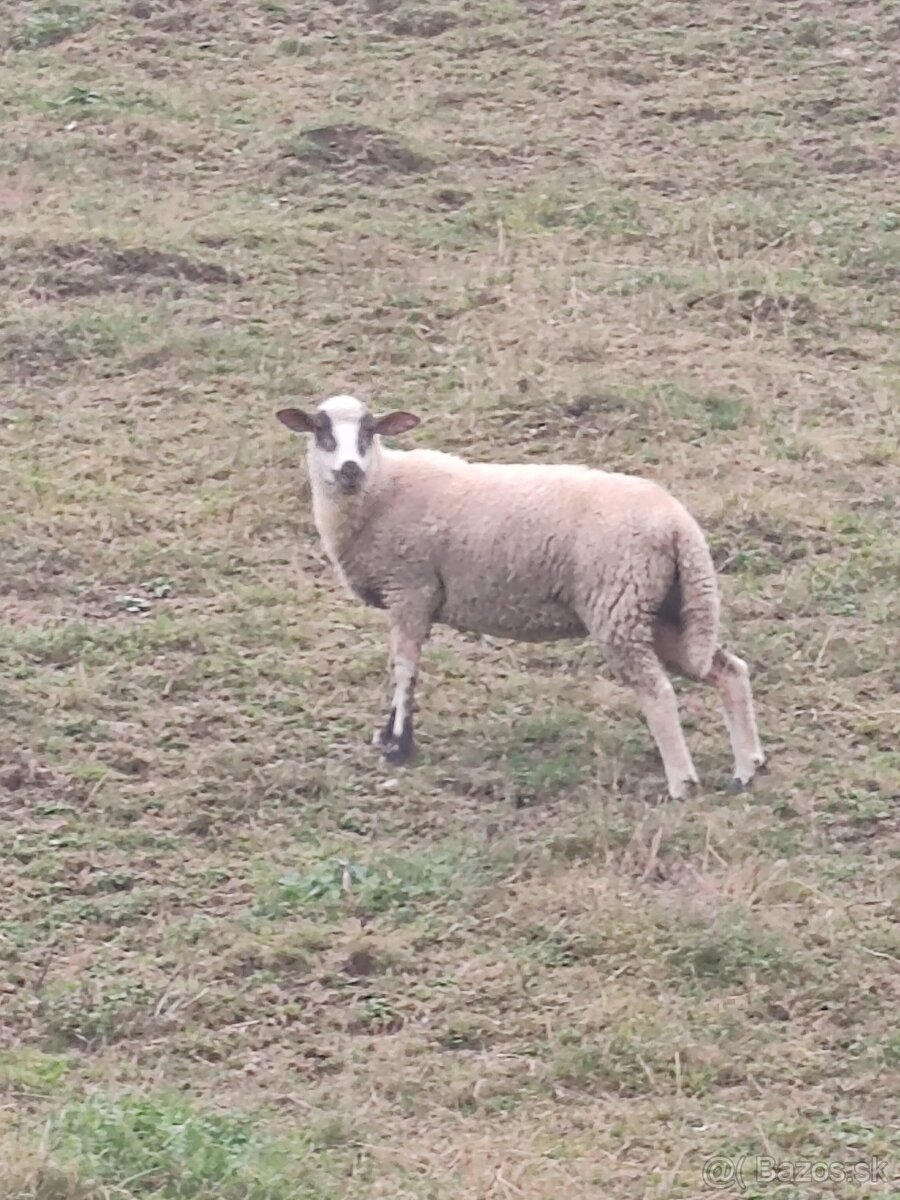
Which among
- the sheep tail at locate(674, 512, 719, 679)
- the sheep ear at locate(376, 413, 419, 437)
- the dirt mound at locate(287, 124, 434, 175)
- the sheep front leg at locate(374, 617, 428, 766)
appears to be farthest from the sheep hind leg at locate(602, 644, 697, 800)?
the dirt mound at locate(287, 124, 434, 175)

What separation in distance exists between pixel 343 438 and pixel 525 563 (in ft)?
2.68

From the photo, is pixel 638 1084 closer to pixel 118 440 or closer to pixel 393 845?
pixel 393 845

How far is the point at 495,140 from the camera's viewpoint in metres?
12.7

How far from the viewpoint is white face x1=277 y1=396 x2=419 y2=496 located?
7160 mm

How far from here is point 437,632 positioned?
795 centimetres

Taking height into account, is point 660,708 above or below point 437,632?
above

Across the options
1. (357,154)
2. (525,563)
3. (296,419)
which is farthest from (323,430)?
Result: (357,154)

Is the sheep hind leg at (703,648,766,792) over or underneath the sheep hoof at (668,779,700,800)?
over

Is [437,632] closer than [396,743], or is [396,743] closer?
[396,743]

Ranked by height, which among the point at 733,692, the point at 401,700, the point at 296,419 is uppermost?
the point at 296,419

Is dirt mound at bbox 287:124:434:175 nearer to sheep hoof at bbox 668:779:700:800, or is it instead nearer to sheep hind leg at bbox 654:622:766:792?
sheep hind leg at bbox 654:622:766:792

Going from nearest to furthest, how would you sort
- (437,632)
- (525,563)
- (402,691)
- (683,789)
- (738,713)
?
(683,789)
(738,713)
(525,563)
(402,691)
(437,632)

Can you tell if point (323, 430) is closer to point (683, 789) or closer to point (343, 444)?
point (343, 444)

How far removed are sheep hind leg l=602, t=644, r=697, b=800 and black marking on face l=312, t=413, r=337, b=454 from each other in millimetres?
1254
